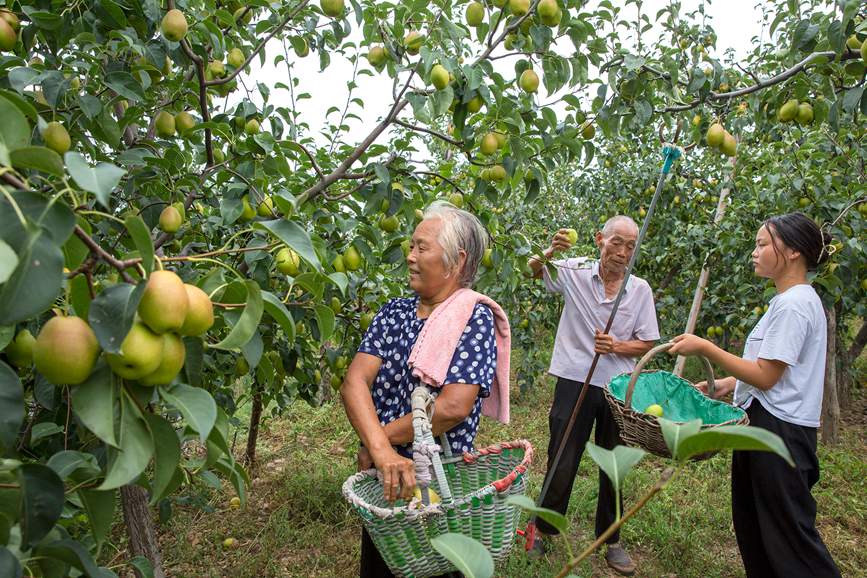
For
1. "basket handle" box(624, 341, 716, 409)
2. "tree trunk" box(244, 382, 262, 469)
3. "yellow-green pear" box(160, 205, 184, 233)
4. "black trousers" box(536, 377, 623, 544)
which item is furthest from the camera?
"tree trunk" box(244, 382, 262, 469)

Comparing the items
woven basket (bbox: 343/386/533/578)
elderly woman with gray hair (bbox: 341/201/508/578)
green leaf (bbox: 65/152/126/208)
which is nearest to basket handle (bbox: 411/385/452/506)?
woven basket (bbox: 343/386/533/578)

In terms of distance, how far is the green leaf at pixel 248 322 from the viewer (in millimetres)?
723

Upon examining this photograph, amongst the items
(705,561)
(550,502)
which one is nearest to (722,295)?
(705,561)

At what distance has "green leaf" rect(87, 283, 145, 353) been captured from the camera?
555 millimetres

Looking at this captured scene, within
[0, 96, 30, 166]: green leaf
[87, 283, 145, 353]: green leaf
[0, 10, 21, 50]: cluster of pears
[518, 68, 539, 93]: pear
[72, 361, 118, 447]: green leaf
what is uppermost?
[518, 68, 539, 93]: pear

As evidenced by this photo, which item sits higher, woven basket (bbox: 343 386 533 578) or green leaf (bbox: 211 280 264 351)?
green leaf (bbox: 211 280 264 351)

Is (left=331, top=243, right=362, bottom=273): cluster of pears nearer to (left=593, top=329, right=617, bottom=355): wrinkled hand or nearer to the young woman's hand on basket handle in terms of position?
(left=593, top=329, right=617, bottom=355): wrinkled hand

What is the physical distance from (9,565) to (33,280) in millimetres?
270

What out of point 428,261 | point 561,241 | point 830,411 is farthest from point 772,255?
point 830,411

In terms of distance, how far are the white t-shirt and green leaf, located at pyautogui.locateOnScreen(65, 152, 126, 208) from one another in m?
2.12

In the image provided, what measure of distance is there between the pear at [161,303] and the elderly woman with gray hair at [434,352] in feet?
3.29

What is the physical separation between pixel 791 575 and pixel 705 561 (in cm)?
88

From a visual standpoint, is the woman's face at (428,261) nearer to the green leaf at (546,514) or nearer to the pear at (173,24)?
the pear at (173,24)

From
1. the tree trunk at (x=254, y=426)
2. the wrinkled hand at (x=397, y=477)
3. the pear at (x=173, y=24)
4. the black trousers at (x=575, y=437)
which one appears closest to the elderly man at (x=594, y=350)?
the black trousers at (x=575, y=437)
